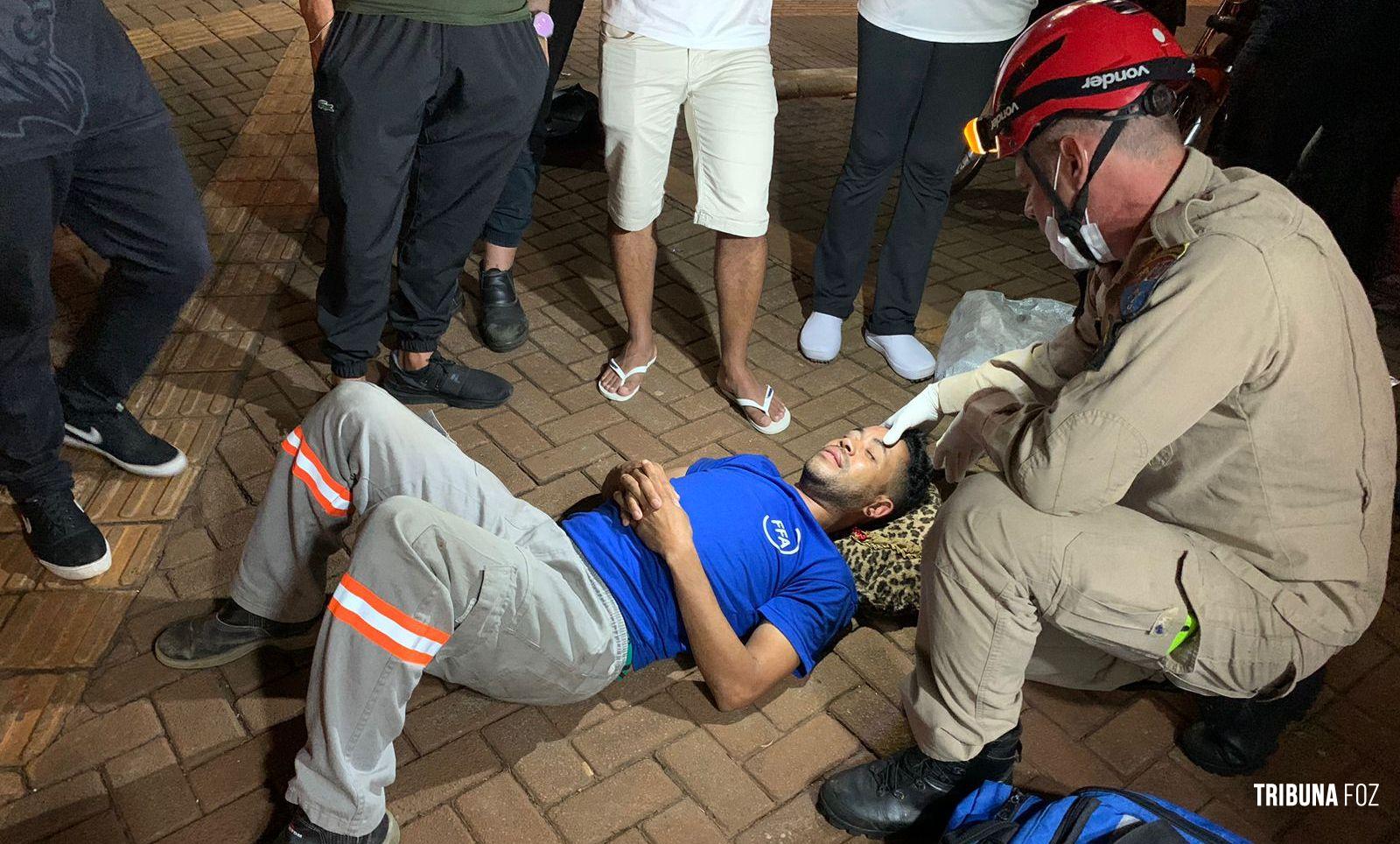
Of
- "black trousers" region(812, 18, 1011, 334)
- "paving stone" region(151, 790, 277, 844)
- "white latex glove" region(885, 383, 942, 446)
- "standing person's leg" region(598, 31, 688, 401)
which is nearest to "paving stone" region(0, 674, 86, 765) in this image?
"paving stone" region(151, 790, 277, 844)

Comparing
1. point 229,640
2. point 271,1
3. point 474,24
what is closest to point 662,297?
point 474,24

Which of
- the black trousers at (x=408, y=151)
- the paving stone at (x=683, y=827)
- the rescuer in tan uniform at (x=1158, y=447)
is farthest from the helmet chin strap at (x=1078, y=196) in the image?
the black trousers at (x=408, y=151)

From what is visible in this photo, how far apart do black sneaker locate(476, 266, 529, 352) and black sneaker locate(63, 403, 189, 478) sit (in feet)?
4.17

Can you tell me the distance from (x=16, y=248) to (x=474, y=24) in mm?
A: 1411

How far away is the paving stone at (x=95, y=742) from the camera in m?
2.41

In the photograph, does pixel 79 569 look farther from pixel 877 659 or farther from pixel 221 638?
pixel 877 659

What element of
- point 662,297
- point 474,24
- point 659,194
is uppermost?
point 474,24

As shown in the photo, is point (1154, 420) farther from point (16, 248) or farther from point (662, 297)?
point (662, 297)

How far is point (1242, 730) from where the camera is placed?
262 centimetres

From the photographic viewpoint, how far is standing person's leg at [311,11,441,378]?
310cm

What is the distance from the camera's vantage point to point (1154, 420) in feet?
6.42

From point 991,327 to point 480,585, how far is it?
273 cm

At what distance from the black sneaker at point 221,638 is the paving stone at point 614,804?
2.55 ft

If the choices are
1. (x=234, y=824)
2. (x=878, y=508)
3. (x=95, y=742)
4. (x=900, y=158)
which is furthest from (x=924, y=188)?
(x=95, y=742)
